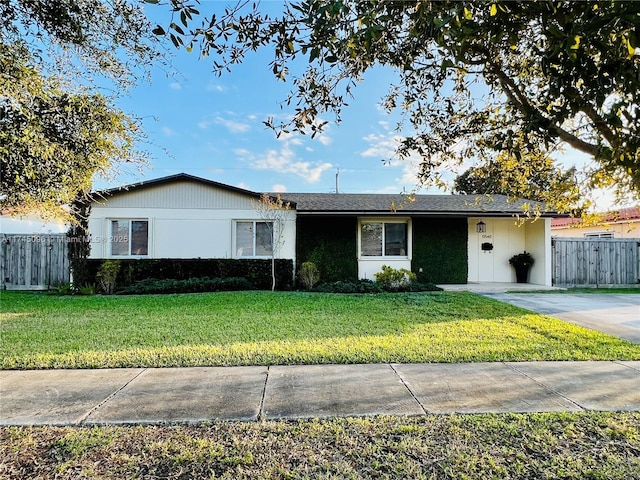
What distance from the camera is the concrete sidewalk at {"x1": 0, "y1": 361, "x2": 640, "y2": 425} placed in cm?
344

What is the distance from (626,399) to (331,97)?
4.45 m

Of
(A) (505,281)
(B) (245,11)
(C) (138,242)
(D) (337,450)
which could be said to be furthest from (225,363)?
(A) (505,281)

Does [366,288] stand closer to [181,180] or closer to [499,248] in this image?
[499,248]

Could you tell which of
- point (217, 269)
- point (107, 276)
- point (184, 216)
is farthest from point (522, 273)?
point (107, 276)

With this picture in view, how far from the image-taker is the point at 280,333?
20.9 ft

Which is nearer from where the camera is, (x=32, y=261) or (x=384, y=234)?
(x=32, y=261)

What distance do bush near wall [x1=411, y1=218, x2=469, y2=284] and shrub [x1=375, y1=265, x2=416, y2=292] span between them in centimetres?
126

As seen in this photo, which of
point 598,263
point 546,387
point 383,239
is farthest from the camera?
point 598,263

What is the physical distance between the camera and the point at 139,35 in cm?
433

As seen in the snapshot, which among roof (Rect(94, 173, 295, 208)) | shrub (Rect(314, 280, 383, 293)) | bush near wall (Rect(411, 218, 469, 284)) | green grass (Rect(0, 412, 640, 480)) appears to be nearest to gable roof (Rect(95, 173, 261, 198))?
roof (Rect(94, 173, 295, 208))

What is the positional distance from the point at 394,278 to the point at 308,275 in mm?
2891

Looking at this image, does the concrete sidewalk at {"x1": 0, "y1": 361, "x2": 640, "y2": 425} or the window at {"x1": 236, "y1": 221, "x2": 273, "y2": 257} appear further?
the window at {"x1": 236, "y1": 221, "x2": 273, "y2": 257}

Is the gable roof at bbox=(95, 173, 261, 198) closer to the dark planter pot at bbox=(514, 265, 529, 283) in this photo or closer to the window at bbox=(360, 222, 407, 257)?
the window at bbox=(360, 222, 407, 257)

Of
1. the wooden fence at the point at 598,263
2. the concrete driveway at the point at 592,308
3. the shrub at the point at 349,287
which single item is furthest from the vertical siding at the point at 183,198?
the wooden fence at the point at 598,263
